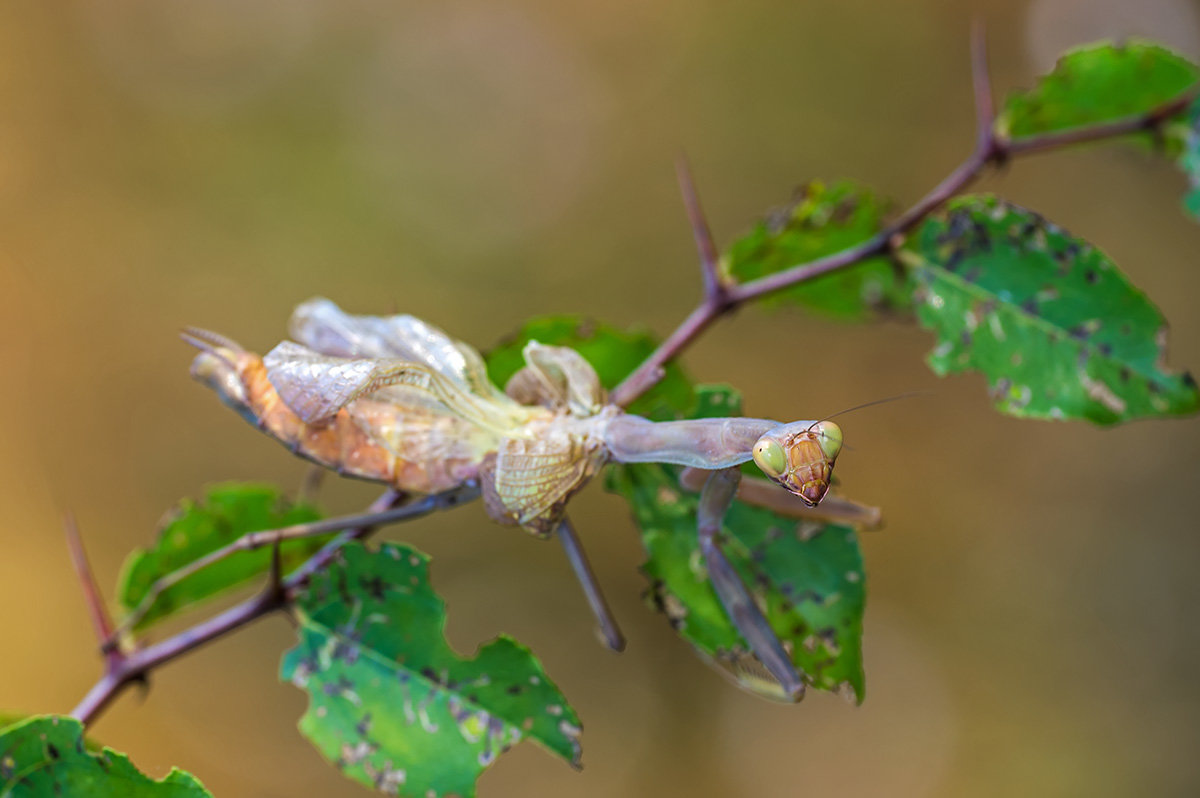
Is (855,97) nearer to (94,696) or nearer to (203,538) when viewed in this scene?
(203,538)

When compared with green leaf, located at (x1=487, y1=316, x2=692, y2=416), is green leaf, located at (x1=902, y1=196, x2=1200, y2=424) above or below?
below

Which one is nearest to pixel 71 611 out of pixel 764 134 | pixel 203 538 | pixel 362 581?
pixel 203 538

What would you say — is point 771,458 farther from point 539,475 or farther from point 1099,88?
point 1099,88

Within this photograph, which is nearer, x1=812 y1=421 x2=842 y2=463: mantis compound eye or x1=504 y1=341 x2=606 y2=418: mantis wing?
x1=812 y1=421 x2=842 y2=463: mantis compound eye

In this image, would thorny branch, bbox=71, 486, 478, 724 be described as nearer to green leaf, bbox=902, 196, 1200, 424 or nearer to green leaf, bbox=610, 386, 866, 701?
green leaf, bbox=610, 386, 866, 701

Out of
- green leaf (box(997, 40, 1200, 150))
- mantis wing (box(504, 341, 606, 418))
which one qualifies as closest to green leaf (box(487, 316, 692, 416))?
mantis wing (box(504, 341, 606, 418))

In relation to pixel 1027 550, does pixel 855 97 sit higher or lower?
higher

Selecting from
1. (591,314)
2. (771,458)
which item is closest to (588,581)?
(771,458)

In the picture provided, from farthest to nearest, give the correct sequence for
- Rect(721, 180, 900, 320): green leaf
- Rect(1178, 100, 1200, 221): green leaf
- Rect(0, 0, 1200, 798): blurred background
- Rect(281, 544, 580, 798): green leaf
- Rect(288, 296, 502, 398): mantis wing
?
1. Rect(0, 0, 1200, 798): blurred background
2. Rect(721, 180, 900, 320): green leaf
3. Rect(1178, 100, 1200, 221): green leaf
4. Rect(288, 296, 502, 398): mantis wing
5. Rect(281, 544, 580, 798): green leaf
